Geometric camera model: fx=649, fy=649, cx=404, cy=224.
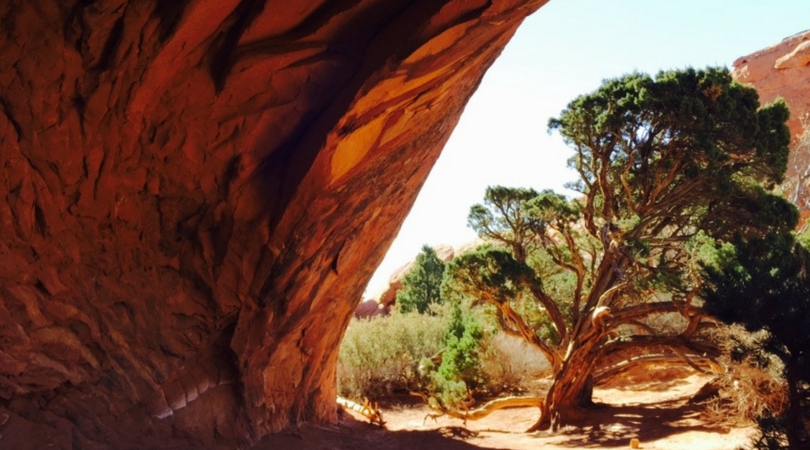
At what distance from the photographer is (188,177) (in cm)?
781

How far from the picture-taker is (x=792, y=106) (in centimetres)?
3869

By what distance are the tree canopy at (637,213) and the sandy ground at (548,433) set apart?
45.7 inches

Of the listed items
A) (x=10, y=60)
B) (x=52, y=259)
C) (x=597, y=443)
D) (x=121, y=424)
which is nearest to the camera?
(x=10, y=60)

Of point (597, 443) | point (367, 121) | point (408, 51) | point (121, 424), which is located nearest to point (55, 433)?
point (121, 424)

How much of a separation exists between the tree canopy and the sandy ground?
1.16 m

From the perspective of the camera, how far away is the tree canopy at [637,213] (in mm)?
14453

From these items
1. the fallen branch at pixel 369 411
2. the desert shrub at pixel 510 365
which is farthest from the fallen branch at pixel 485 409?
the desert shrub at pixel 510 365

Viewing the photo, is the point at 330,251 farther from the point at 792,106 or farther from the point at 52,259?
the point at 792,106

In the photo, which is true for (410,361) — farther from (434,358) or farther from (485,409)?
(485,409)

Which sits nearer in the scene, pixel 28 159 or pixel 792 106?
pixel 28 159

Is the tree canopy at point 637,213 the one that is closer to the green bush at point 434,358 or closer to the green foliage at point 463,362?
the green foliage at point 463,362

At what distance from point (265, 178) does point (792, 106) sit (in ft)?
131

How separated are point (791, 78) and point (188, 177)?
4147 cm

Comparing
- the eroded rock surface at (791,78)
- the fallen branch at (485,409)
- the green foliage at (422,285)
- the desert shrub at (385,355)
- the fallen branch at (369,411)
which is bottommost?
the fallen branch at (485,409)
